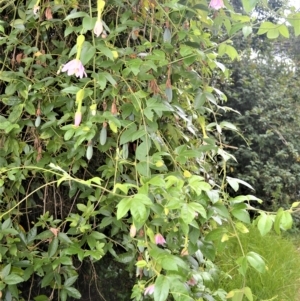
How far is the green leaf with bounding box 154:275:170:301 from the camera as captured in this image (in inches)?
26.8

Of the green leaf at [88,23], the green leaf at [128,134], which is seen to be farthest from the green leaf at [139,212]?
the green leaf at [88,23]

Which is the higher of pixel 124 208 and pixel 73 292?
pixel 124 208

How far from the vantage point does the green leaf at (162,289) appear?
680 mm

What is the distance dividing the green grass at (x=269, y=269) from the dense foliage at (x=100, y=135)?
0.81 meters

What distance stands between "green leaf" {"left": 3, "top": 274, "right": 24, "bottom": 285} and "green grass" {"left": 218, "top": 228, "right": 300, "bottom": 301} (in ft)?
3.53

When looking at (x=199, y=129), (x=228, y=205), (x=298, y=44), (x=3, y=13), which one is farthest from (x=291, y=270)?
(x=298, y=44)

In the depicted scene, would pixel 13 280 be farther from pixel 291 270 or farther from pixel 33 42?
pixel 291 270

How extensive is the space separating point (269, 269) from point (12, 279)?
150 centimetres

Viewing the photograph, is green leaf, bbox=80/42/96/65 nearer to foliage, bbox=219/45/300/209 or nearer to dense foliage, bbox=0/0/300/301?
dense foliage, bbox=0/0/300/301

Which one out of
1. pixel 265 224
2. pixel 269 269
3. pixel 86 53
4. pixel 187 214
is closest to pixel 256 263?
pixel 265 224

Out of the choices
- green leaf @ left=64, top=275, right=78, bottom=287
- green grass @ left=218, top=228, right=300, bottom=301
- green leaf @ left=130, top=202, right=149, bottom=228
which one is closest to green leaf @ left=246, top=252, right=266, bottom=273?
green leaf @ left=130, top=202, right=149, bottom=228

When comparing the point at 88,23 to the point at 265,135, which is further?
the point at 265,135

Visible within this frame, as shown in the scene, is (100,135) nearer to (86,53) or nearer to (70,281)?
(86,53)

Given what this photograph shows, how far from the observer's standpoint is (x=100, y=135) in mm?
918
